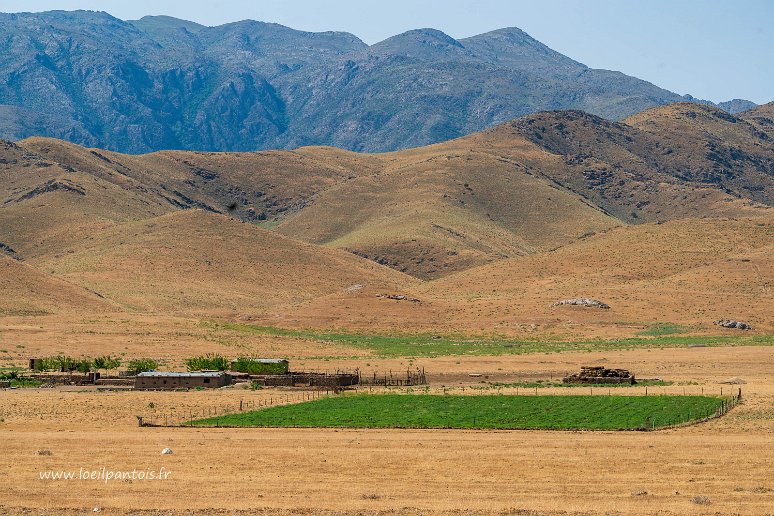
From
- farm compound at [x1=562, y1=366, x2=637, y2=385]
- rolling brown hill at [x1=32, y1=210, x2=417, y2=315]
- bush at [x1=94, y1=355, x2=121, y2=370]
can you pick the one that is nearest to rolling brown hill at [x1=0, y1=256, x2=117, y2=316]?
rolling brown hill at [x1=32, y1=210, x2=417, y2=315]

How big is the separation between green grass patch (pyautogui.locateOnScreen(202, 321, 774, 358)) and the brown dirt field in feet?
140

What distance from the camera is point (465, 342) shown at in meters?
110

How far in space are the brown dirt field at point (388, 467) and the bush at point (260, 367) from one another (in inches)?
702

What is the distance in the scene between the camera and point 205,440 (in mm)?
48031

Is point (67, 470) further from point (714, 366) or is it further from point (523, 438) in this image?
point (714, 366)

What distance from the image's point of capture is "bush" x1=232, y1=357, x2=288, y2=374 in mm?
76812

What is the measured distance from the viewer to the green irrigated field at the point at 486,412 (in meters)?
52.6

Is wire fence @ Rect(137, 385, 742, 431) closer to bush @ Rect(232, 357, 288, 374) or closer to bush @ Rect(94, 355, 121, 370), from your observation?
bush @ Rect(232, 357, 288, 374)

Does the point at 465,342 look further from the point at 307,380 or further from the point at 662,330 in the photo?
the point at 307,380

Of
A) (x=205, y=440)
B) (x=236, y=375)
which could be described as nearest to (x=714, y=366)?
(x=236, y=375)

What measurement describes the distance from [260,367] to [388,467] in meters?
36.4

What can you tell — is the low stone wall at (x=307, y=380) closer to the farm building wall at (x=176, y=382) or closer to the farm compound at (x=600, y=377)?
the farm building wall at (x=176, y=382)

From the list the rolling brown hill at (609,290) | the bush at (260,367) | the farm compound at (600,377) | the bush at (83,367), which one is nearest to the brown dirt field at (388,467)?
the farm compound at (600,377)

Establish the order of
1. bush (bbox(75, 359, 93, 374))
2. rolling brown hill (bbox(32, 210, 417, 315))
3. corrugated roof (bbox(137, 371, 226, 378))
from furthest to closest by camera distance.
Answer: rolling brown hill (bbox(32, 210, 417, 315)) < bush (bbox(75, 359, 93, 374)) < corrugated roof (bbox(137, 371, 226, 378))
